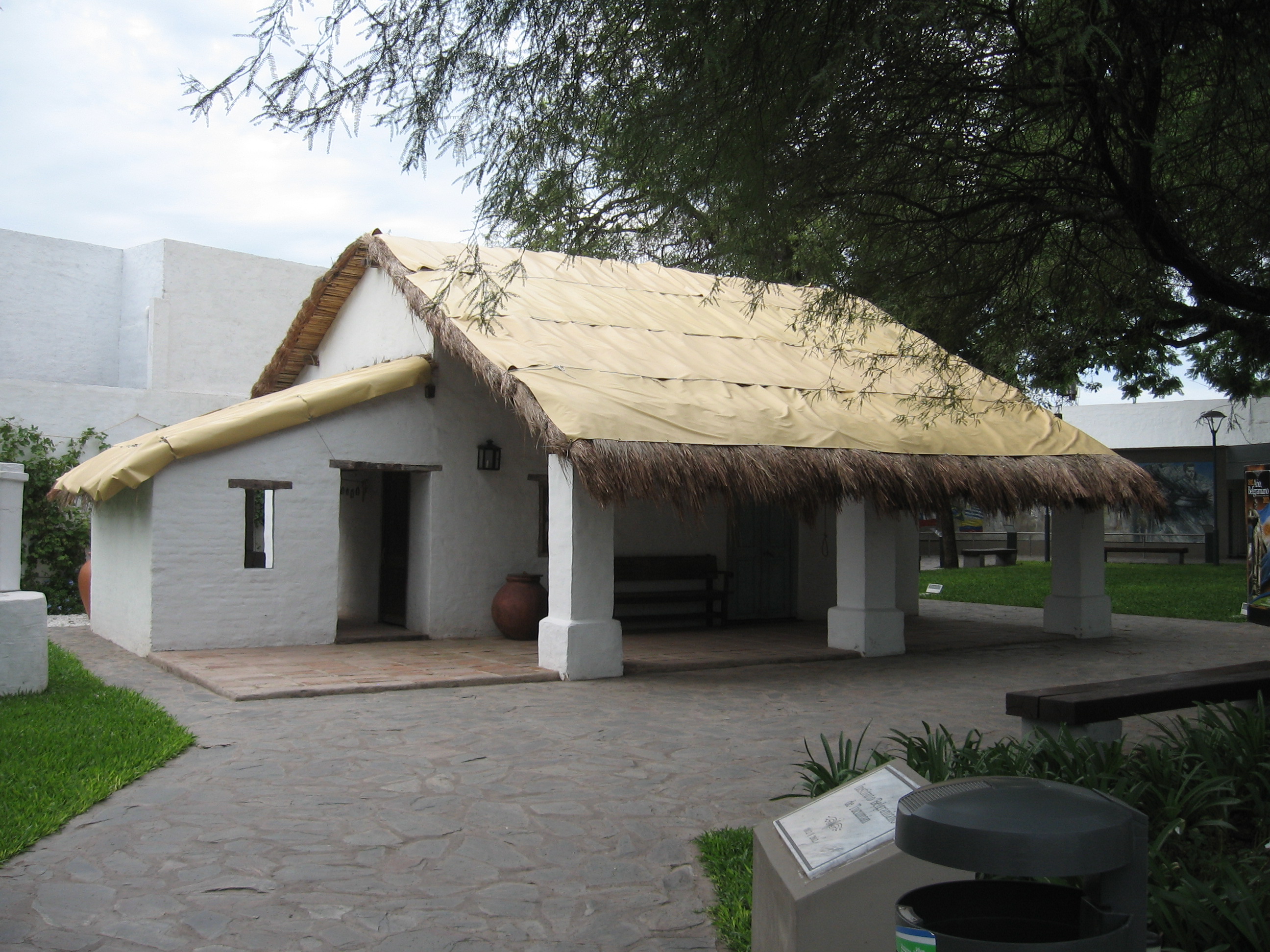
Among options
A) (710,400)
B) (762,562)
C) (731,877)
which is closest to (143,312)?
(762,562)

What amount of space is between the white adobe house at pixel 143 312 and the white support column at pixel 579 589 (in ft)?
42.0

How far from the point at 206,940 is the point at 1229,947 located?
10.8 feet

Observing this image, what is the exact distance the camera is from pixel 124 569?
11531 millimetres

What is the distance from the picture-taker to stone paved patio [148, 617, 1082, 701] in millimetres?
8820

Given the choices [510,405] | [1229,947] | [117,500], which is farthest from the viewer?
[117,500]

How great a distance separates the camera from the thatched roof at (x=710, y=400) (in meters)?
9.42

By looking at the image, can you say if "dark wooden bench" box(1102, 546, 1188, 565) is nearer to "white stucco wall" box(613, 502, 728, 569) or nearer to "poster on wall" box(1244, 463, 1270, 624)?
"poster on wall" box(1244, 463, 1270, 624)

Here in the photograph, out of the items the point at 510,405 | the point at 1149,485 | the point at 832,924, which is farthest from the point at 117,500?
the point at 1149,485

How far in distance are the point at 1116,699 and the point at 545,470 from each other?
26.9ft

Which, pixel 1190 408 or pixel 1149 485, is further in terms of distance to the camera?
pixel 1190 408

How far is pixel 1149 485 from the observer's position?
1245cm

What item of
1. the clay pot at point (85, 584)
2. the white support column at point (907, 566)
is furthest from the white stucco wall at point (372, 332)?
the white support column at point (907, 566)

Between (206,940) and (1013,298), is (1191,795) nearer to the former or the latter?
(206,940)

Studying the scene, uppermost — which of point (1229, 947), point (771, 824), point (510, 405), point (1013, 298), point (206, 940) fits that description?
point (1013, 298)
